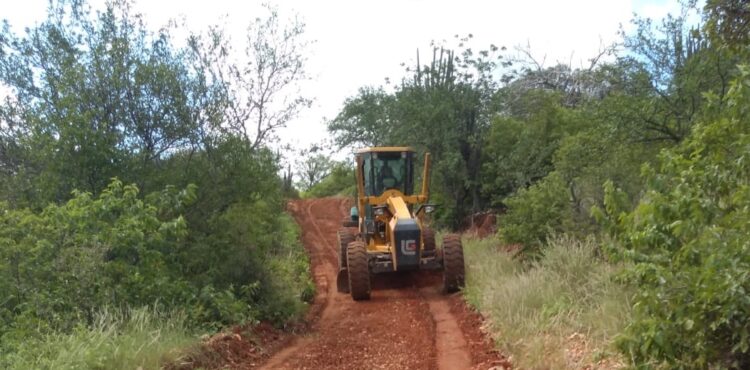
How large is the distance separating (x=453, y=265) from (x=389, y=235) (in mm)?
1703

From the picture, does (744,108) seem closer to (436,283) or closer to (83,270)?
(83,270)

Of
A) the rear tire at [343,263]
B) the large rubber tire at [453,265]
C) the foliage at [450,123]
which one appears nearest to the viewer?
the large rubber tire at [453,265]

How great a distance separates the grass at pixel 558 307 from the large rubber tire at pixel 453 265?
1038 millimetres

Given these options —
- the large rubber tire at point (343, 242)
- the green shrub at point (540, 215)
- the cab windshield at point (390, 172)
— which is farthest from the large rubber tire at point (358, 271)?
the green shrub at point (540, 215)

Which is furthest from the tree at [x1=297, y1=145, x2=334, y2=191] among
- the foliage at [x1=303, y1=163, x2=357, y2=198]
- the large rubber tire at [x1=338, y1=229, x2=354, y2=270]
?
the large rubber tire at [x1=338, y1=229, x2=354, y2=270]

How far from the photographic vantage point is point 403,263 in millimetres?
13438

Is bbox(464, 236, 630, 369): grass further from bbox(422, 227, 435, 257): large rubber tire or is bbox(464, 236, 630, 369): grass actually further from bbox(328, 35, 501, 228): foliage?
bbox(328, 35, 501, 228): foliage

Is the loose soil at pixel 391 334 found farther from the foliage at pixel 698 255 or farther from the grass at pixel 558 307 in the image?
the foliage at pixel 698 255

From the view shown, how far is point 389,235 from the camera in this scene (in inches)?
577

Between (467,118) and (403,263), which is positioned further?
(467,118)

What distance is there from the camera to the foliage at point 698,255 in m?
4.62

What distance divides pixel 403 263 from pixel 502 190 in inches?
448

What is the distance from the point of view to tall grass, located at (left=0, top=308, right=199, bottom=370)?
681 centimetres

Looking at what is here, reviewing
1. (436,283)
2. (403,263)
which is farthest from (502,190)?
(403,263)
